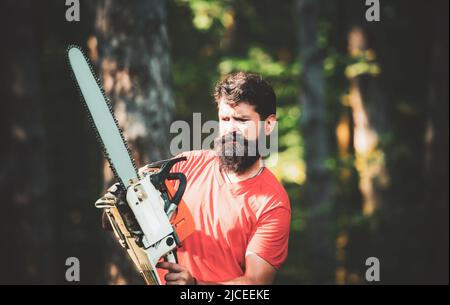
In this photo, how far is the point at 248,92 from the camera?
2109mm

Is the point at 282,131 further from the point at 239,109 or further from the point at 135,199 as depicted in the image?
the point at 135,199

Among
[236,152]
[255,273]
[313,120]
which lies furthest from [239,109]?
[313,120]

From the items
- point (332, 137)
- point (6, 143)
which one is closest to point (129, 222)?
point (6, 143)

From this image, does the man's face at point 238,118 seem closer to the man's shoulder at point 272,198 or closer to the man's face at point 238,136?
the man's face at point 238,136

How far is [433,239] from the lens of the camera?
23.5 feet

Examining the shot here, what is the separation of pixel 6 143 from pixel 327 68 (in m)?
4.79

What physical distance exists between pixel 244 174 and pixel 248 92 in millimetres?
324

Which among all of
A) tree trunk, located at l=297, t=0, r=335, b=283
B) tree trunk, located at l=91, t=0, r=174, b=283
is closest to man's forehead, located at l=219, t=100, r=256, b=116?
tree trunk, located at l=91, t=0, r=174, b=283

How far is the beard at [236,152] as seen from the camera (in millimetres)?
2152

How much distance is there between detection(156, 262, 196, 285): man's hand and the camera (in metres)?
2.00

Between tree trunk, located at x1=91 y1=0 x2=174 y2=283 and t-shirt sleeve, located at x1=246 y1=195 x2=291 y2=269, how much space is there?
3.98ft

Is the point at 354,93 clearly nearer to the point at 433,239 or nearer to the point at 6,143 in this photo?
the point at 433,239

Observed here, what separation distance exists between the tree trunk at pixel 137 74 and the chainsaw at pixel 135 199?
1092 mm

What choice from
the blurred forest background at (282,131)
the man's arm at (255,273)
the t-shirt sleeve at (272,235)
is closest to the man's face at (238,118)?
the t-shirt sleeve at (272,235)
